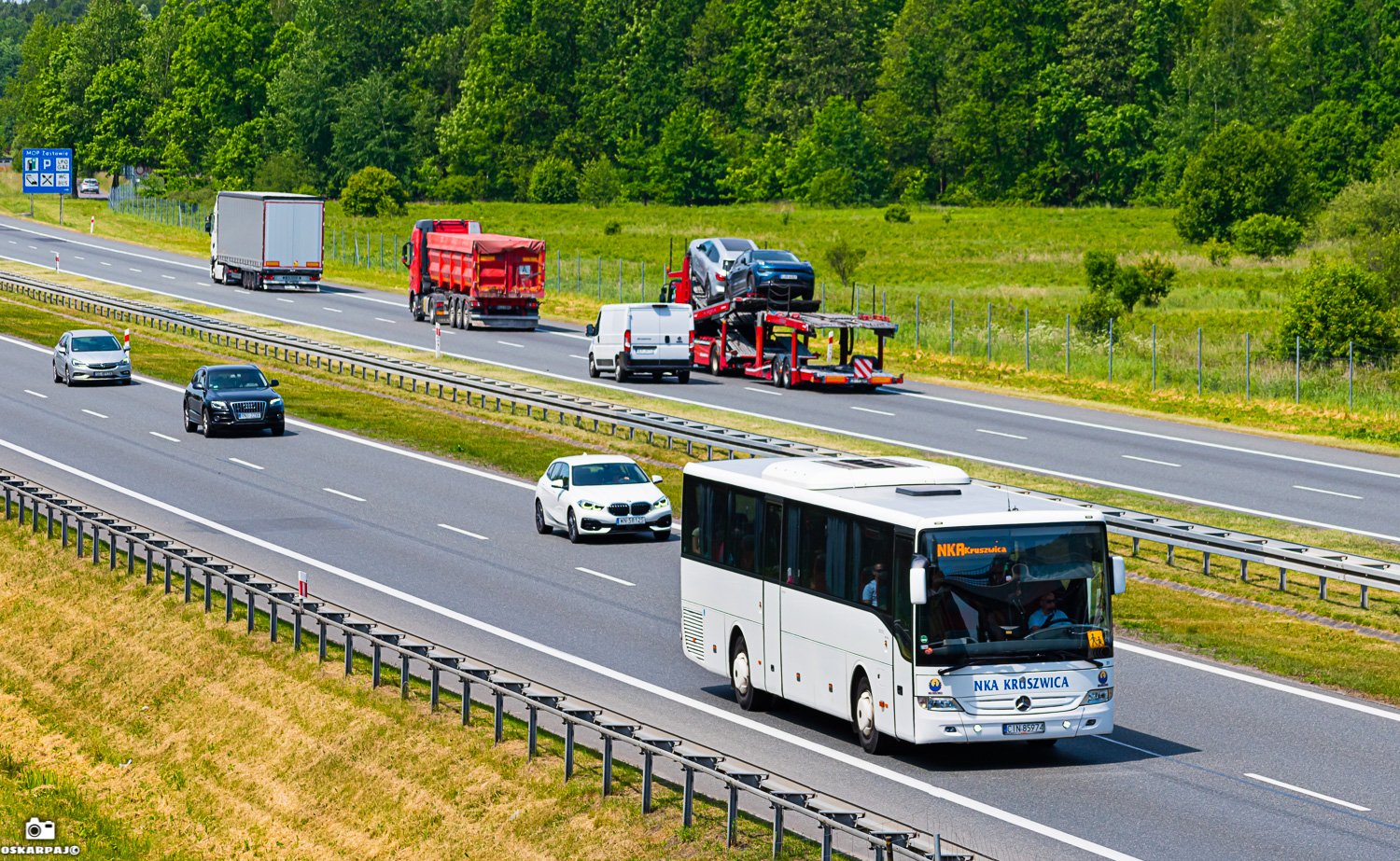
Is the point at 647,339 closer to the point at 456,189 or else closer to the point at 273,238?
the point at 273,238

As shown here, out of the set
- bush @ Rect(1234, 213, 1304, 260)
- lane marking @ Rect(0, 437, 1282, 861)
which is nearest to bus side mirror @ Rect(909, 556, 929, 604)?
lane marking @ Rect(0, 437, 1282, 861)

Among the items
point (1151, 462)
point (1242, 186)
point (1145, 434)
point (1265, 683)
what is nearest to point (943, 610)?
point (1265, 683)

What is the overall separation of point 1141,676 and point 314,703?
944cm

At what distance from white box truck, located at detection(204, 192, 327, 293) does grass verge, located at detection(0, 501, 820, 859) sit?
2033 inches

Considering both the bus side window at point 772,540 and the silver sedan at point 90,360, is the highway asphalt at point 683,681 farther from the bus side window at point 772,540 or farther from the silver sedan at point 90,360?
the silver sedan at point 90,360

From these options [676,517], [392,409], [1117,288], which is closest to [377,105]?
[1117,288]

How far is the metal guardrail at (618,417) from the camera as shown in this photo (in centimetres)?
2489

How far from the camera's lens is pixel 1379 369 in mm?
48188

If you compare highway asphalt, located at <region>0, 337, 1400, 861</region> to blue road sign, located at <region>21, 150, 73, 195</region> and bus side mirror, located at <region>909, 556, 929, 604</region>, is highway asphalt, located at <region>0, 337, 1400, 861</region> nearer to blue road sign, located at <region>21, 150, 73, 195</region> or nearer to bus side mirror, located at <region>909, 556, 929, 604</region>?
bus side mirror, located at <region>909, 556, 929, 604</region>

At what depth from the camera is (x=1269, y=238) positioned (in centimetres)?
8756

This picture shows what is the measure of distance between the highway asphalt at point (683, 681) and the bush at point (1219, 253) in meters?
56.6

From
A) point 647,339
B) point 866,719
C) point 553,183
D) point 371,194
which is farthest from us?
point 553,183

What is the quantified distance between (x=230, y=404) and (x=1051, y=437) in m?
19.1

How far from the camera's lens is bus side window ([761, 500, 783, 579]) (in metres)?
18.2
